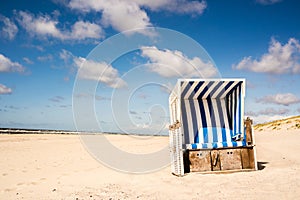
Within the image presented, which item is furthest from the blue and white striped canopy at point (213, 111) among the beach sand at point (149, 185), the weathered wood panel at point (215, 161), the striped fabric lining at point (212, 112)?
the beach sand at point (149, 185)

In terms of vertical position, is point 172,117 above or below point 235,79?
below

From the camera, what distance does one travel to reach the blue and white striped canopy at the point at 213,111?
770cm

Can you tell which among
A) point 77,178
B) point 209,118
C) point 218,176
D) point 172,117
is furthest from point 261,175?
point 77,178

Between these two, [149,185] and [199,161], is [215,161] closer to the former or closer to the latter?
[199,161]

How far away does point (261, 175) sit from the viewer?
6.27 m

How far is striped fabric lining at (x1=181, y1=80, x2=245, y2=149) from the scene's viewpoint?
308 inches

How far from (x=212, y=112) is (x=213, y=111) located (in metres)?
0.05

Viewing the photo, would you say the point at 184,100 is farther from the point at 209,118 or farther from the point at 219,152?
the point at 219,152

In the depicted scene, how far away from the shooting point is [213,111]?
8523 millimetres

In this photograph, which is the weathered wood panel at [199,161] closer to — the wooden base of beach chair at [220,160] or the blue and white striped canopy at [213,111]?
the wooden base of beach chair at [220,160]

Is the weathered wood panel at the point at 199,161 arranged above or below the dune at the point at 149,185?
above

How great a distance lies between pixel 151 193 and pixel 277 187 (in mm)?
2405

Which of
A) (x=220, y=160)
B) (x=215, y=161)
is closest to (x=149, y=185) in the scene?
(x=215, y=161)

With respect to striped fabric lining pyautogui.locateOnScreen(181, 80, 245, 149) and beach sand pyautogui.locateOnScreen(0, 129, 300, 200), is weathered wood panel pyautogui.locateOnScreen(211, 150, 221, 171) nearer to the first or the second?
beach sand pyautogui.locateOnScreen(0, 129, 300, 200)
